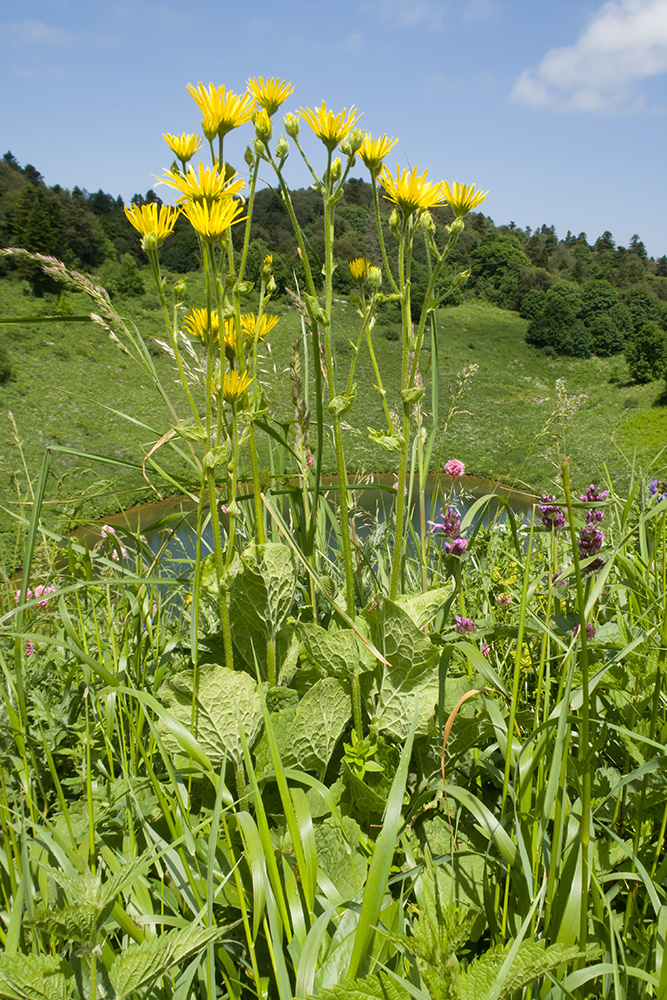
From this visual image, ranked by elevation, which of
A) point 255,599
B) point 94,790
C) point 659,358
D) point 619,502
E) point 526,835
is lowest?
point 94,790

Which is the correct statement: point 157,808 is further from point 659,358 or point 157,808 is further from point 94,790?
point 659,358

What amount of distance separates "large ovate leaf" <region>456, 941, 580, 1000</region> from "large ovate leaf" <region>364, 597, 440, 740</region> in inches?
18.1

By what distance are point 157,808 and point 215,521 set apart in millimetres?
606

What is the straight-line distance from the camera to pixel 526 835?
0.98 meters

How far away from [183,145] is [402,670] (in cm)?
124

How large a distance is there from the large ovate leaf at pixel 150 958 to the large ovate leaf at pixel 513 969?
345mm

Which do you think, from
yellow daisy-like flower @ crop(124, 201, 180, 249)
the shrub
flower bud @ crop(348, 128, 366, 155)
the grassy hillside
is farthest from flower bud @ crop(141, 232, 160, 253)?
the shrub

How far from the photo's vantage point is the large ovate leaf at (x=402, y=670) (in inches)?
45.9

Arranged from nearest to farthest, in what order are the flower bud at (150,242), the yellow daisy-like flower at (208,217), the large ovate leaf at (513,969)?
the large ovate leaf at (513,969) → the yellow daisy-like flower at (208,217) → the flower bud at (150,242)

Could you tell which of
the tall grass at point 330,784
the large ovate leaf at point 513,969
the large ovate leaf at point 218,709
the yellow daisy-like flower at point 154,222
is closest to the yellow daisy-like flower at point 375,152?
the tall grass at point 330,784

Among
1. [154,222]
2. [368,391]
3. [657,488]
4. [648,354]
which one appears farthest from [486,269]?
[154,222]

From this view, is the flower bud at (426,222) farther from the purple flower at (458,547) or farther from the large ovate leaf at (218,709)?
the large ovate leaf at (218,709)

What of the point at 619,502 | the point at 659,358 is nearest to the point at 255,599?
the point at 619,502

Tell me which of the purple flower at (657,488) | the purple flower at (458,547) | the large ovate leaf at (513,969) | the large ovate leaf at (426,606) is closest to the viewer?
the large ovate leaf at (513,969)
